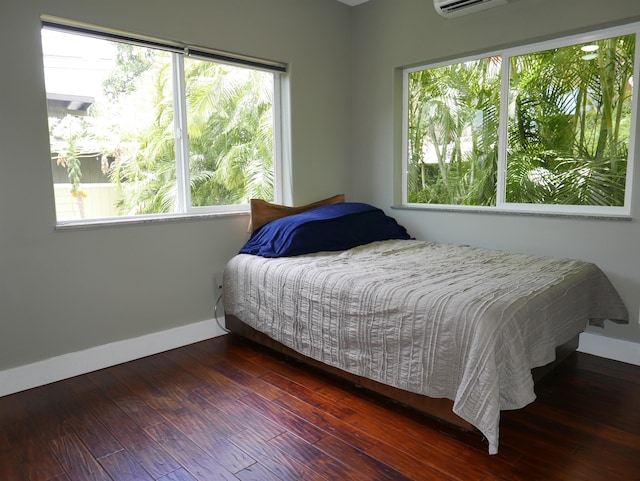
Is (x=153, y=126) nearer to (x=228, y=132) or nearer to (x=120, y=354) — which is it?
(x=228, y=132)

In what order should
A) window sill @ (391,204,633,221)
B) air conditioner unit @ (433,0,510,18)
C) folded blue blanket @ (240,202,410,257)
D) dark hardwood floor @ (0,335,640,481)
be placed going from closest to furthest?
1. dark hardwood floor @ (0,335,640,481)
2. window sill @ (391,204,633,221)
3. air conditioner unit @ (433,0,510,18)
4. folded blue blanket @ (240,202,410,257)

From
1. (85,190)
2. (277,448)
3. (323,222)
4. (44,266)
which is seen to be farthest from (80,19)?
(277,448)

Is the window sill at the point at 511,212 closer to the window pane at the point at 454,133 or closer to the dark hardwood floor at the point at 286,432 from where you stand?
the window pane at the point at 454,133

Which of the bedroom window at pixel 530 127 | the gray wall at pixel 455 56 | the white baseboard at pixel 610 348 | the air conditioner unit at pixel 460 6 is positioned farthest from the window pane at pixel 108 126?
the white baseboard at pixel 610 348

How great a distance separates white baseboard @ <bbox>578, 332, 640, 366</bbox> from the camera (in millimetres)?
2678

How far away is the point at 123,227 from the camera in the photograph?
9.12ft

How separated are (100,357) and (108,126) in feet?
4.62

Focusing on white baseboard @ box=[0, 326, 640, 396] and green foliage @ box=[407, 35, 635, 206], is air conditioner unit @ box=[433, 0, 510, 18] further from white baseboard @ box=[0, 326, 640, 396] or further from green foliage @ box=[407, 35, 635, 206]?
white baseboard @ box=[0, 326, 640, 396]

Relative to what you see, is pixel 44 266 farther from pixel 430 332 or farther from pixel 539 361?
pixel 539 361

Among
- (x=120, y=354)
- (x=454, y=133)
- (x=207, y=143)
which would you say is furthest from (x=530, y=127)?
(x=120, y=354)

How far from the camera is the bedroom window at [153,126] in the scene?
2625 millimetres

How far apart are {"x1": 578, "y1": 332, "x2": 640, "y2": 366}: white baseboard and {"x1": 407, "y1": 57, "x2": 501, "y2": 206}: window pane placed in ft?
3.63

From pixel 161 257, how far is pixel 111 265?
32 cm

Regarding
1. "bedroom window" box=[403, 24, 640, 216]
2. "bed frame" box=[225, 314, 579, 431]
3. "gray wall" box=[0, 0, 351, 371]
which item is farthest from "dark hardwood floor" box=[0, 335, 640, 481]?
"bedroom window" box=[403, 24, 640, 216]
